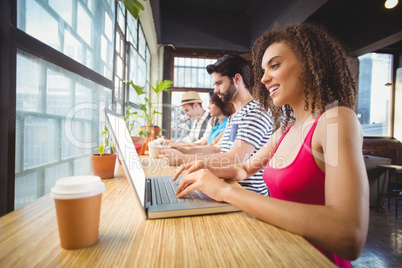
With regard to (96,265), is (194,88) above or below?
above

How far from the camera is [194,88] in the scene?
5539 mm

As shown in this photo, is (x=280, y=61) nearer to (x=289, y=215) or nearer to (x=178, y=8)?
(x=289, y=215)

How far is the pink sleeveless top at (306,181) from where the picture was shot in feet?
2.59

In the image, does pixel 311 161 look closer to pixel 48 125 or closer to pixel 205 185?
pixel 205 185

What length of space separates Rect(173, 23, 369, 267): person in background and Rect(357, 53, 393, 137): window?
5.12 metres

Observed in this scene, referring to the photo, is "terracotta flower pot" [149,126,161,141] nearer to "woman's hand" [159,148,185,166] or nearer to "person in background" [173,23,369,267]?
"woman's hand" [159,148,185,166]

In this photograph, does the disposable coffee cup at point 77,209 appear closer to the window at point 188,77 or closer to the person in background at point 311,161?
the person in background at point 311,161

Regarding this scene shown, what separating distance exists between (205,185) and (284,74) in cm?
61

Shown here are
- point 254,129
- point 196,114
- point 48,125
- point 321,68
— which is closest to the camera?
point 321,68

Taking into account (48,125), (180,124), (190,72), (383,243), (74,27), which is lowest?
(383,243)

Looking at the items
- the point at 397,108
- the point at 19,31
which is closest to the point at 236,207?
the point at 19,31

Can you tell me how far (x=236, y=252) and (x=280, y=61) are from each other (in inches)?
33.2

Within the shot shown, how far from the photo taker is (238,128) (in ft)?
5.08

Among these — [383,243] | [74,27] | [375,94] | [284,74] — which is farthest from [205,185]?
[375,94]
